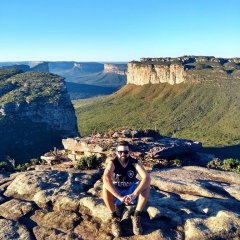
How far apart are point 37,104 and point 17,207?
130 m

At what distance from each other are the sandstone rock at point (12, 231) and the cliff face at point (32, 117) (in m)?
105

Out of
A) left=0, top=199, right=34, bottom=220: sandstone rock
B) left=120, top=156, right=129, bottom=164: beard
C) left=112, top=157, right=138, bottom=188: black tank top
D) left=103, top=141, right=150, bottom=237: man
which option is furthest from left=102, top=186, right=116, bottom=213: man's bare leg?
left=0, top=199, right=34, bottom=220: sandstone rock

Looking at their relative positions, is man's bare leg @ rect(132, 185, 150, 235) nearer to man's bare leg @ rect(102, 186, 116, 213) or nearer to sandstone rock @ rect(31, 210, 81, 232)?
man's bare leg @ rect(102, 186, 116, 213)

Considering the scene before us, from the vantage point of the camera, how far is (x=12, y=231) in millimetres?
18719

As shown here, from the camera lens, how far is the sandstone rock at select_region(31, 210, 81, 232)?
62.2 feet

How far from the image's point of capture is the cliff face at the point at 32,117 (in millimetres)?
133250

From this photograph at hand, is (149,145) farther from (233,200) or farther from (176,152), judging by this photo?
(233,200)

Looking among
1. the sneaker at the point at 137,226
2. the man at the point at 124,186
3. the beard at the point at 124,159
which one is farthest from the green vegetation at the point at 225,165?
the sneaker at the point at 137,226

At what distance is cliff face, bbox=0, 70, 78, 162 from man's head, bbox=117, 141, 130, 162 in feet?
355

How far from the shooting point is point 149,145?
114ft

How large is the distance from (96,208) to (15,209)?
14.4 ft

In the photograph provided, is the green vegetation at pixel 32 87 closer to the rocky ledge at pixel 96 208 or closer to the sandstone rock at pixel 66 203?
the rocky ledge at pixel 96 208

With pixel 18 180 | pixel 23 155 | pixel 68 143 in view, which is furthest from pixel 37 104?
pixel 18 180

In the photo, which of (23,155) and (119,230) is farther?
(23,155)
